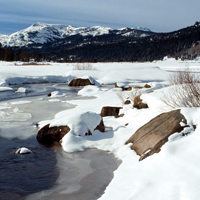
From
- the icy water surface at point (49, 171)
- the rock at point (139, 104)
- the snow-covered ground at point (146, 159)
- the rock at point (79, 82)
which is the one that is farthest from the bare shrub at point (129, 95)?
the rock at point (79, 82)

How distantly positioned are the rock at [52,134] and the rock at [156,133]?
2176mm

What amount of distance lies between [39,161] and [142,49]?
146m

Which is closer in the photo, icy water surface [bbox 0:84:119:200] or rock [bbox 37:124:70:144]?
icy water surface [bbox 0:84:119:200]

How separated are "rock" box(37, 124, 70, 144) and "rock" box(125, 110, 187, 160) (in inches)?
85.7

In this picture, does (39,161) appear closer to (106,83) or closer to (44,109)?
(44,109)

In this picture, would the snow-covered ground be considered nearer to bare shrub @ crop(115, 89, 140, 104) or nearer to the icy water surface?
the icy water surface

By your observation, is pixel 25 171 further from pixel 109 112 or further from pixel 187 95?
pixel 109 112

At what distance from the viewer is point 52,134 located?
7.60 m

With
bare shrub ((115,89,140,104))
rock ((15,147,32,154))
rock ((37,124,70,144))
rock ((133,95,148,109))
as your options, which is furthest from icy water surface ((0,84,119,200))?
bare shrub ((115,89,140,104))

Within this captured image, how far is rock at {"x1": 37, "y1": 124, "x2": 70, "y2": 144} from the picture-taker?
296 inches

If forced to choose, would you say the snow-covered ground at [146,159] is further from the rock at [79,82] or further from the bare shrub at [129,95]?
the rock at [79,82]

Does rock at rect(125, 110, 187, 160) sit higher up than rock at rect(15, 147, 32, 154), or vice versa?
rock at rect(125, 110, 187, 160)

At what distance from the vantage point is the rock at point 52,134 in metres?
7.52

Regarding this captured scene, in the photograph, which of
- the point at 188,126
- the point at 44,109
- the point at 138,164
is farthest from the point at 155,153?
the point at 44,109
